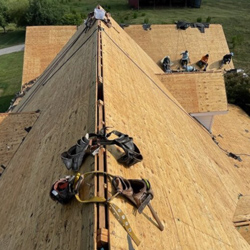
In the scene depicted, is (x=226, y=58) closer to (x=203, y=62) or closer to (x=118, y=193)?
(x=203, y=62)

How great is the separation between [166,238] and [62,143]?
3020 millimetres

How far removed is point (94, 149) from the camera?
14.9ft

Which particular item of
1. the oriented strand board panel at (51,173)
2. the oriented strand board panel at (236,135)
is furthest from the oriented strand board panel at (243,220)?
the oriented strand board panel at (51,173)

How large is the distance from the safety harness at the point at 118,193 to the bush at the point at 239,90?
1579 centimetres

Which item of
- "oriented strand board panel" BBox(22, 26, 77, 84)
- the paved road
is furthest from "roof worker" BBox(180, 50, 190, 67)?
the paved road

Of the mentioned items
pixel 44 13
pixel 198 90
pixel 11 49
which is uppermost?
pixel 44 13

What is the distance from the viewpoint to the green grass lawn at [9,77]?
22877mm

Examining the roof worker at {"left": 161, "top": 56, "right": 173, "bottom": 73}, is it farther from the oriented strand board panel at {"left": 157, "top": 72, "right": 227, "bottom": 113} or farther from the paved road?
the paved road

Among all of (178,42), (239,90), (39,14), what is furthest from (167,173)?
(39,14)

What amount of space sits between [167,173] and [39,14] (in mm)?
35082

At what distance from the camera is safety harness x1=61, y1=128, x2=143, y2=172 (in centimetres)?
453

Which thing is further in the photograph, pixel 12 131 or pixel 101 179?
pixel 12 131

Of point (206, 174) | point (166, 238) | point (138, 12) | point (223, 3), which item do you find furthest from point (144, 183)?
point (223, 3)

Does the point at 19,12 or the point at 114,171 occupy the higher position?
the point at 19,12
